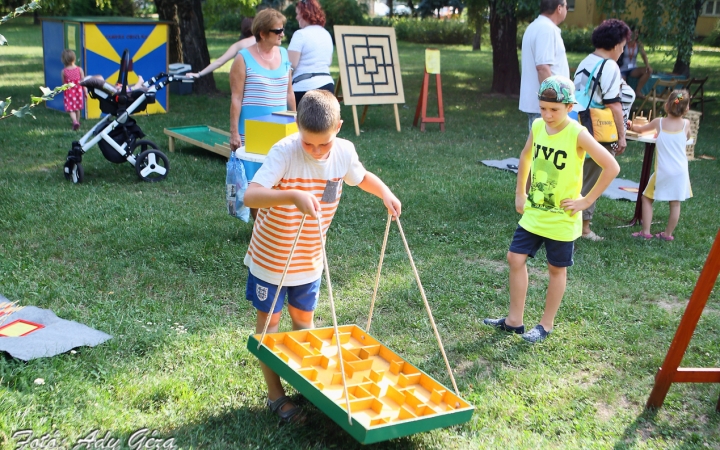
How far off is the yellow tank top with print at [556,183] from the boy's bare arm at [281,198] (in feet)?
5.74

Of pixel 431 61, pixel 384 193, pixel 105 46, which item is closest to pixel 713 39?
pixel 431 61

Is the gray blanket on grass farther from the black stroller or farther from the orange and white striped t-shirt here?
the black stroller

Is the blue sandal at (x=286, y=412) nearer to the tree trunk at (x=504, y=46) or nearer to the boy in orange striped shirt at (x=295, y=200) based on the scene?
the boy in orange striped shirt at (x=295, y=200)

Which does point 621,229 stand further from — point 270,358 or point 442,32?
point 442,32

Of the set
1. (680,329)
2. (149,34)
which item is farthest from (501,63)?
(680,329)

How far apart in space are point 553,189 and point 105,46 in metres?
9.72

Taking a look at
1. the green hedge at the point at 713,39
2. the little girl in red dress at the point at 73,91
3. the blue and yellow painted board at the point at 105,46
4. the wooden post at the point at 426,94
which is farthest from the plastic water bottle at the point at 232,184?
the green hedge at the point at 713,39

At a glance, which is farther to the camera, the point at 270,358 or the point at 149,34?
the point at 149,34

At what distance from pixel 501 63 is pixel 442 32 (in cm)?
2024

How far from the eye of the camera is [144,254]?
5246 millimetres

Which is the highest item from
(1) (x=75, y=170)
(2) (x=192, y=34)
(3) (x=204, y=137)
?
(2) (x=192, y=34)

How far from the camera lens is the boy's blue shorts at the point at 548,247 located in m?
3.99

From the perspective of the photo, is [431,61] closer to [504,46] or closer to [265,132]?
[504,46]

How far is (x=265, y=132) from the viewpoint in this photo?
4.93 metres
